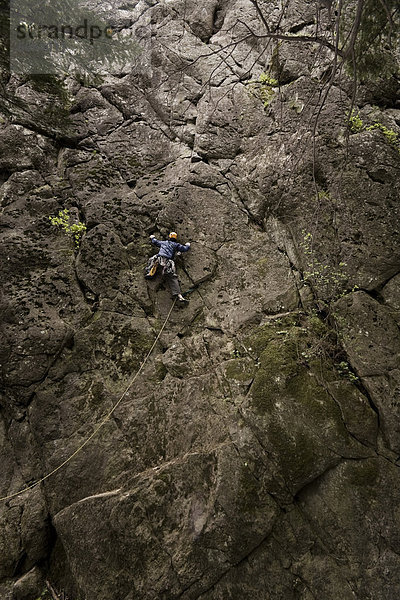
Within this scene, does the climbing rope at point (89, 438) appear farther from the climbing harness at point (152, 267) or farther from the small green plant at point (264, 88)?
the small green plant at point (264, 88)

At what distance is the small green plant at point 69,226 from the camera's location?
7605 mm

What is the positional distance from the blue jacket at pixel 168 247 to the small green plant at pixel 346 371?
408 centimetres

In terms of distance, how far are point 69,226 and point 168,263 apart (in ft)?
8.95

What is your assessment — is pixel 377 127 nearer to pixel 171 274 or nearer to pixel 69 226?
pixel 171 274

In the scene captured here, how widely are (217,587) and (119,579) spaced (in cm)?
158

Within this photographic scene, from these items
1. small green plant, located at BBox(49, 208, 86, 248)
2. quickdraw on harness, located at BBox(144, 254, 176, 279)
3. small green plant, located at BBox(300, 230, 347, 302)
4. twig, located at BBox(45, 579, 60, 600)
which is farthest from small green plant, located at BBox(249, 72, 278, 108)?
twig, located at BBox(45, 579, 60, 600)

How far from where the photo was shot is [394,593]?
15.7ft

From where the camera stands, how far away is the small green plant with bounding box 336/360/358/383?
590 centimetres

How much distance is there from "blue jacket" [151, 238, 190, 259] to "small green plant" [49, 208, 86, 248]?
1866 mm

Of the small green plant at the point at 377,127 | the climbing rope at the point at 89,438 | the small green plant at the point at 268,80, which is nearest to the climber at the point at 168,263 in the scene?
the climbing rope at the point at 89,438

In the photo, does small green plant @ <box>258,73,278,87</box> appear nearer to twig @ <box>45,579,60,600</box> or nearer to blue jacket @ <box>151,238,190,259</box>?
blue jacket @ <box>151,238,190,259</box>

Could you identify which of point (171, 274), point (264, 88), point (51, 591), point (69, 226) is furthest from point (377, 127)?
point (51, 591)

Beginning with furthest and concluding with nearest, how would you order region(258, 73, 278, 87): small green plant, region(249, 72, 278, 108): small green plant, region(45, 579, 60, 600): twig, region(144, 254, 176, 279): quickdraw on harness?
region(258, 73, 278, 87): small green plant
region(249, 72, 278, 108): small green plant
region(144, 254, 176, 279): quickdraw on harness
region(45, 579, 60, 600): twig

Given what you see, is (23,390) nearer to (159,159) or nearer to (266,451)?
(266,451)
